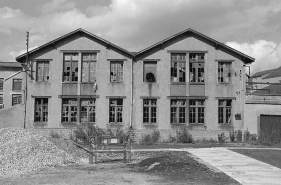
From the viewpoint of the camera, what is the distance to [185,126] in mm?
26938

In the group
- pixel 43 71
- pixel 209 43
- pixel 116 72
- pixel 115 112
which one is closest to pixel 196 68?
pixel 209 43

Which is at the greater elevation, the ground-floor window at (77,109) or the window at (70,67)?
the window at (70,67)

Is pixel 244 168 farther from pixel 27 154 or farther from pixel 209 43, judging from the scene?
pixel 209 43

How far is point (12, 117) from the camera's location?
27.0 m

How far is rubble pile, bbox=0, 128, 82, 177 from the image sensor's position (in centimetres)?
1302

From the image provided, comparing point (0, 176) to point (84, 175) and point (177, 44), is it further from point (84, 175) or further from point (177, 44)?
point (177, 44)

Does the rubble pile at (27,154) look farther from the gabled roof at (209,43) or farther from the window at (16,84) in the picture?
the window at (16,84)

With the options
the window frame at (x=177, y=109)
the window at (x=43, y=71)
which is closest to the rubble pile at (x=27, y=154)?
the window at (x=43, y=71)

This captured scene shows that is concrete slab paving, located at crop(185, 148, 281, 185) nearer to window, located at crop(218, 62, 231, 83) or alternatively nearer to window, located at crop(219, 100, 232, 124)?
window, located at crop(219, 100, 232, 124)

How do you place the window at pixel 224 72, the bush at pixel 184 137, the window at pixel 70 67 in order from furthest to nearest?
the window at pixel 224 72 < the window at pixel 70 67 < the bush at pixel 184 137

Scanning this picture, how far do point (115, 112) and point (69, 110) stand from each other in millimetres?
3737

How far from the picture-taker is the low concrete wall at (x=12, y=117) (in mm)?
26938

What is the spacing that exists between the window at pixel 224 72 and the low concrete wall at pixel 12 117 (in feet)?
54.0

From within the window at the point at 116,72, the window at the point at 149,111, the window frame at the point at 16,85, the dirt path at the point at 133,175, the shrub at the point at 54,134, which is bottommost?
the dirt path at the point at 133,175
